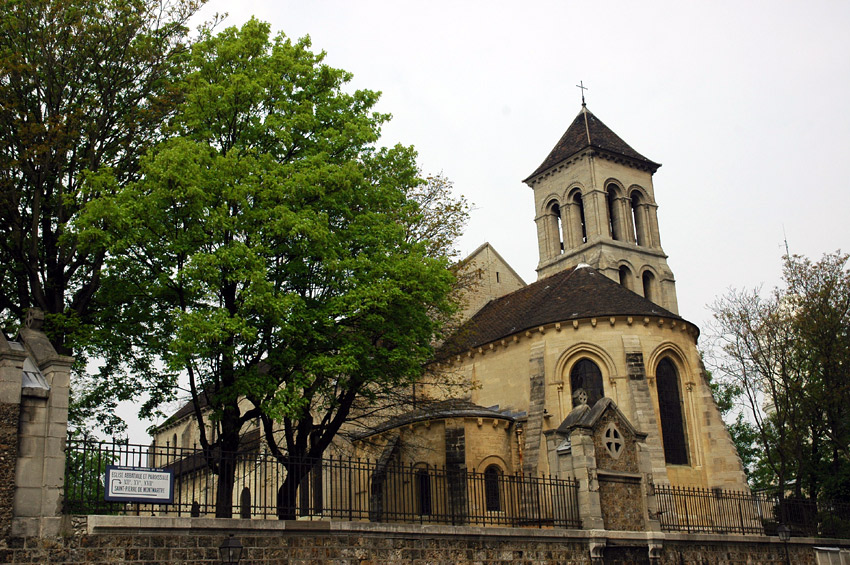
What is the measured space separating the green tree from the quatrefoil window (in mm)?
4571

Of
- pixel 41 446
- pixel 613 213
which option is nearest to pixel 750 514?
pixel 41 446

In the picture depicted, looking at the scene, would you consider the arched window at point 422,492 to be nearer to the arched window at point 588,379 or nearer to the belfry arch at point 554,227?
the arched window at point 588,379

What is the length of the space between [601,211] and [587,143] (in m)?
4.39

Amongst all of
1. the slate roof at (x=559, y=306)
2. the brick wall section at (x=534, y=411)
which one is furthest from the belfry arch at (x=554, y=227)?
the brick wall section at (x=534, y=411)

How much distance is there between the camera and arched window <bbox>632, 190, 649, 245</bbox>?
155 ft

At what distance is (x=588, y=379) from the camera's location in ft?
91.6

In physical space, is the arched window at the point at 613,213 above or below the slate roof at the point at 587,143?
below

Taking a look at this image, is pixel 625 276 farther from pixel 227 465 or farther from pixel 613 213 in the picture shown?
pixel 227 465

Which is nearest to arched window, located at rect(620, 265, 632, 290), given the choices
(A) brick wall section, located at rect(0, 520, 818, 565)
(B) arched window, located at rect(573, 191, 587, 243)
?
(B) arched window, located at rect(573, 191, 587, 243)

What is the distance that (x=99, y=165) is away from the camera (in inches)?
725

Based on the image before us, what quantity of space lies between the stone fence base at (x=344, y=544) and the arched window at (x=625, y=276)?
1032 inches

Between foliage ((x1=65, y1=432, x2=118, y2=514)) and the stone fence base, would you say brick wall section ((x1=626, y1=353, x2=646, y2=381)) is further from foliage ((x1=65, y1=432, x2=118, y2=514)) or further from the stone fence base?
foliage ((x1=65, y1=432, x2=118, y2=514))

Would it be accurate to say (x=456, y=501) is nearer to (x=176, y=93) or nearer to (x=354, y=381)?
(x=354, y=381)

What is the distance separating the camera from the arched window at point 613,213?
4612cm
